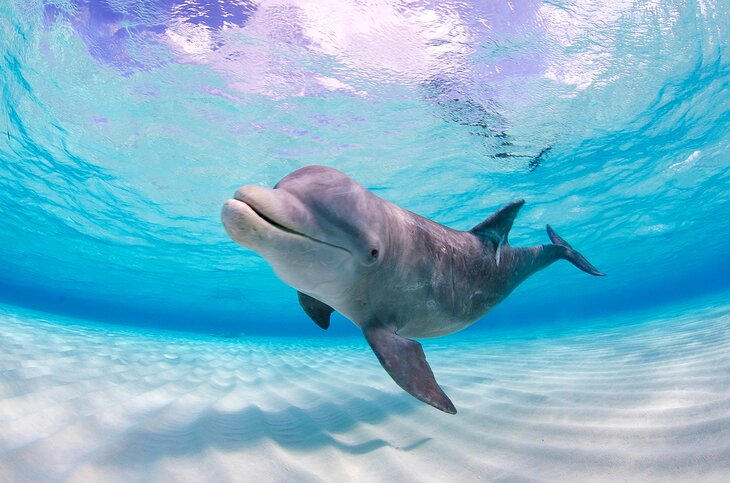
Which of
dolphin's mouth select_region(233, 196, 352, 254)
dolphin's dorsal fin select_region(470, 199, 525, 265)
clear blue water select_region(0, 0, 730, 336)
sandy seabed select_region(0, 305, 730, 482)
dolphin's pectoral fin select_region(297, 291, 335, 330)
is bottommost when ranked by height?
sandy seabed select_region(0, 305, 730, 482)

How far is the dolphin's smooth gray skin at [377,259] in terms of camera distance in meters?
2.13

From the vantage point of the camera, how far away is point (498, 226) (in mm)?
4004

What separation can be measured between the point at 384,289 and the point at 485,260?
1551 millimetres

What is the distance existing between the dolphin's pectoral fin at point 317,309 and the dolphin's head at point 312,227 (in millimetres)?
918

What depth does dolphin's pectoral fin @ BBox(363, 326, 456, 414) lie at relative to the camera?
7.91 ft

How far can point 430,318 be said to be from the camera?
3.40 metres

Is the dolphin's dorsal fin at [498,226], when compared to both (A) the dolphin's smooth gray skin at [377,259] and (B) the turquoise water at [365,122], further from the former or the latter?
(B) the turquoise water at [365,122]

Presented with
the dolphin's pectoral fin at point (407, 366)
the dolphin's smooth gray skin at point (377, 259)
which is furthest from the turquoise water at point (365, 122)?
the dolphin's smooth gray skin at point (377, 259)

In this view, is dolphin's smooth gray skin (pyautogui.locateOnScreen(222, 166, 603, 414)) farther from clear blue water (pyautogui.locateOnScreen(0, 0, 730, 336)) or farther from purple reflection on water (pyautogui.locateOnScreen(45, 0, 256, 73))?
purple reflection on water (pyautogui.locateOnScreen(45, 0, 256, 73))

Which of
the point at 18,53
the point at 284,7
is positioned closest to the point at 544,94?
the point at 284,7

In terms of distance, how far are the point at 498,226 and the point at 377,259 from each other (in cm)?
189

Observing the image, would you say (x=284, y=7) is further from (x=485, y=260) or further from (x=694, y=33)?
(x=694, y=33)

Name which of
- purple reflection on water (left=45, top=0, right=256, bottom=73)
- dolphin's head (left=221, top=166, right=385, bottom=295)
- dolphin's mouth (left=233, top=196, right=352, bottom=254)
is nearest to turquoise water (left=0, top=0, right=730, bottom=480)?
purple reflection on water (left=45, top=0, right=256, bottom=73)

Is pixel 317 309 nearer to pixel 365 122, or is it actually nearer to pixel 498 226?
pixel 498 226
